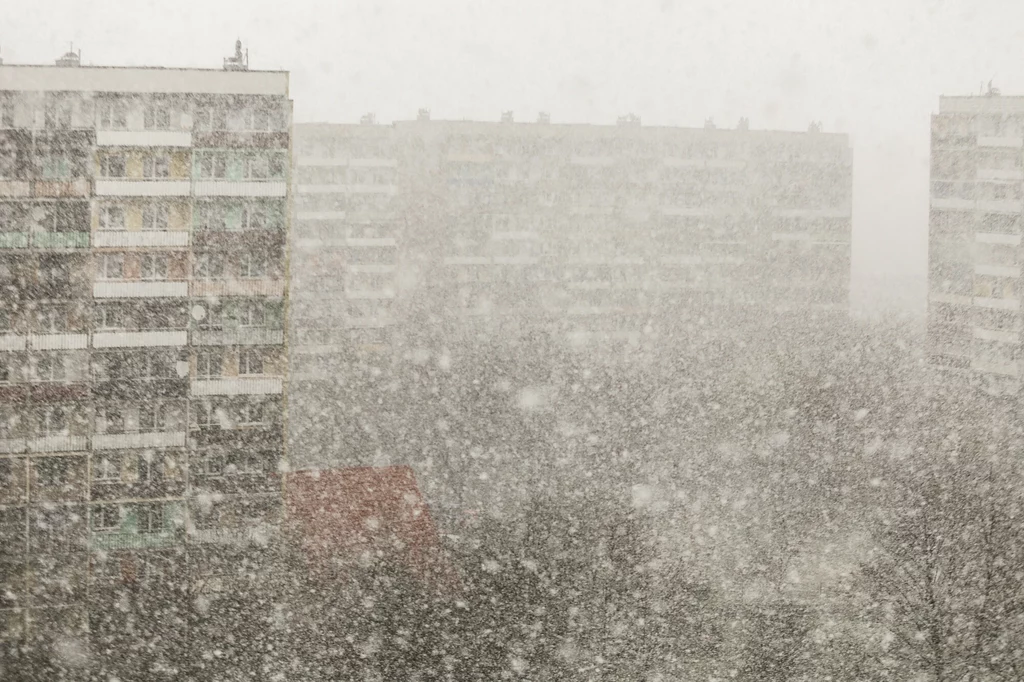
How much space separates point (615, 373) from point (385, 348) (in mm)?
6647

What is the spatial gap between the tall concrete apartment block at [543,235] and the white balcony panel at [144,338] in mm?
5307

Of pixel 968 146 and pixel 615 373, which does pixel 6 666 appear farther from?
pixel 968 146

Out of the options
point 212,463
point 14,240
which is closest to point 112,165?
point 14,240

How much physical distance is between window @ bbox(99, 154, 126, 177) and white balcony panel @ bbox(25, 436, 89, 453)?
3.16 metres

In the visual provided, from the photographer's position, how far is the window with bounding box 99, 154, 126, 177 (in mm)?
8148

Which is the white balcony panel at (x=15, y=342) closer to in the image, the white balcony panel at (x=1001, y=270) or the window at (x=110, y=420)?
the window at (x=110, y=420)

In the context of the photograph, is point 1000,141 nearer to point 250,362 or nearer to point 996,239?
point 996,239

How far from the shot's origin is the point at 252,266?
814cm

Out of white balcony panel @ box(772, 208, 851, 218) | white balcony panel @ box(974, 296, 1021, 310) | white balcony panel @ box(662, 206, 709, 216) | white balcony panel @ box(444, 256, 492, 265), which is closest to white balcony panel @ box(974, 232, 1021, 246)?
white balcony panel @ box(974, 296, 1021, 310)

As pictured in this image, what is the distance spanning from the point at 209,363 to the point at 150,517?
2.41 metres

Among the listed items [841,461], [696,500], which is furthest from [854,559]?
[841,461]

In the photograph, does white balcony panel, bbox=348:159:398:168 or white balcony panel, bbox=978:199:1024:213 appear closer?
white balcony panel, bbox=978:199:1024:213

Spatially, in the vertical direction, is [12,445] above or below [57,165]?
below

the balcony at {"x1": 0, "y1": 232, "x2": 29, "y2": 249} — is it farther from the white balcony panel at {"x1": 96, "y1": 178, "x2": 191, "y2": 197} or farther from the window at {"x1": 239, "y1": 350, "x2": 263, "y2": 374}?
the window at {"x1": 239, "y1": 350, "x2": 263, "y2": 374}
